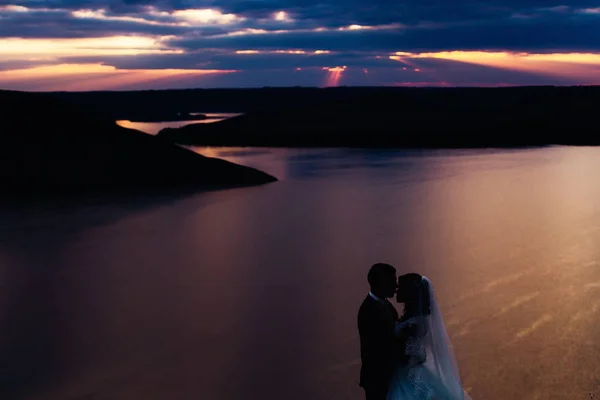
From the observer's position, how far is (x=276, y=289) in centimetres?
1170

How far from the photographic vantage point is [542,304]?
10.4 m

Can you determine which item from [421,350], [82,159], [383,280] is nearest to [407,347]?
[421,350]

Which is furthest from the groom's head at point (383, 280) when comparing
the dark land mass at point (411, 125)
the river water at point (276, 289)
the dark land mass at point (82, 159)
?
the dark land mass at point (411, 125)

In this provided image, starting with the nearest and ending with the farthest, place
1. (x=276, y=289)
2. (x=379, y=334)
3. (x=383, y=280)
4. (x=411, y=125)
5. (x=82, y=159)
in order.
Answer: (x=383, y=280) < (x=379, y=334) < (x=276, y=289) < (x=82, y=159) < (x=411, y=125)

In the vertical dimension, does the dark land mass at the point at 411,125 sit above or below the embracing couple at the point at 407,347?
below

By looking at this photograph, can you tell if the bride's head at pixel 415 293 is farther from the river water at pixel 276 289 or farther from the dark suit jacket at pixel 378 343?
the river water at pixel 276 289

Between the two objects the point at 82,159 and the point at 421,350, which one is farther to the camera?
the point at 82,159

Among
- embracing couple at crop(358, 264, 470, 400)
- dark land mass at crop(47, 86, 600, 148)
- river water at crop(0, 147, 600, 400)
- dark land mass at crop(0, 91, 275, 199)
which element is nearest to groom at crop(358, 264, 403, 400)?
embracing couple at crop(358, 264, 470, 400)

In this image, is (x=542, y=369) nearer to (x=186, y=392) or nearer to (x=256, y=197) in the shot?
(x=186, y=392)

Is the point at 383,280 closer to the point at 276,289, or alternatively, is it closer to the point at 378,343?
the point at 378,343

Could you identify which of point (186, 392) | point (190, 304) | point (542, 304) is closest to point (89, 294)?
point (190, 304)

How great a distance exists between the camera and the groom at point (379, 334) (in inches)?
174

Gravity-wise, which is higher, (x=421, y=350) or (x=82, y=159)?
(x=421, y=350)

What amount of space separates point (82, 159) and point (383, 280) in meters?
21.6
